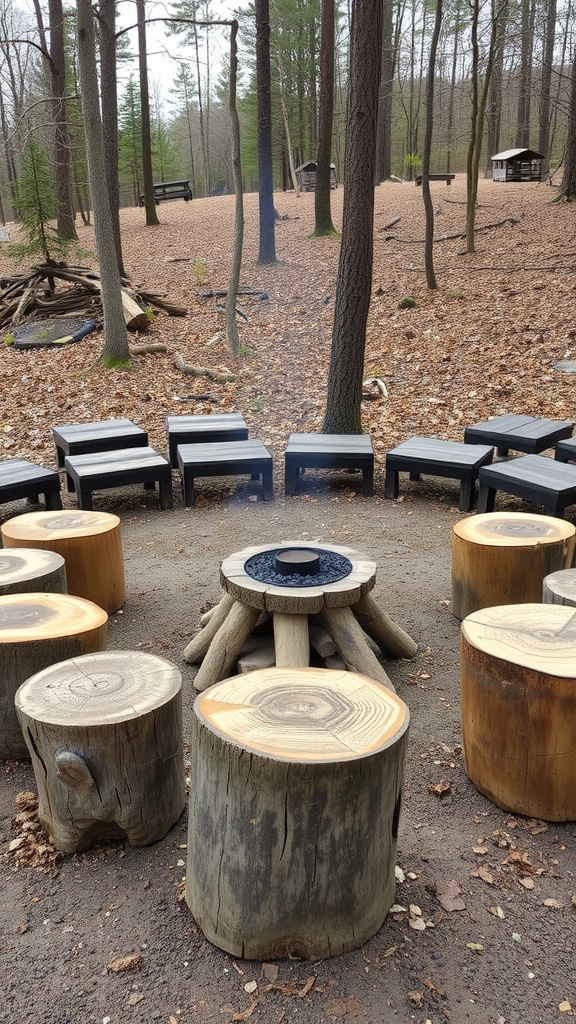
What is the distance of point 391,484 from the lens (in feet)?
23.4

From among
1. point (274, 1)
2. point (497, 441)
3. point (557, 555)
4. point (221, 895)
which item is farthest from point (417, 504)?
point (274, 1)

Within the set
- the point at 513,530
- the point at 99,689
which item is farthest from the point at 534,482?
the point at 99,689

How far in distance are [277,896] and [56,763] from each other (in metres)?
0.97

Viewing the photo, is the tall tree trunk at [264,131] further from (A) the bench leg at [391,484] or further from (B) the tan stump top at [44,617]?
(B) the tan stump top at [44,617]

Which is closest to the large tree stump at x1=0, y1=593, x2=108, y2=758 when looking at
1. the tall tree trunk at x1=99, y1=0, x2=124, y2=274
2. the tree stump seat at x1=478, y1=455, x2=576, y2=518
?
the tree stump seat at x1=478, y1=455, x2=576, y2=518

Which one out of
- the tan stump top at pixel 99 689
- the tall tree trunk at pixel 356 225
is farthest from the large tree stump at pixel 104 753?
the tall tree trunk at pixel 356 225

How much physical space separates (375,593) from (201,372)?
678 centimetres

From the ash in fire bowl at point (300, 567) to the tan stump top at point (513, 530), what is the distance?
3.37ft

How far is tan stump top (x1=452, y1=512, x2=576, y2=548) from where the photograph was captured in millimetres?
4449

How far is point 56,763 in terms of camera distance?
8.63ft

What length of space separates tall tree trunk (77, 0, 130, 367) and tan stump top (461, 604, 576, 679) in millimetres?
9045

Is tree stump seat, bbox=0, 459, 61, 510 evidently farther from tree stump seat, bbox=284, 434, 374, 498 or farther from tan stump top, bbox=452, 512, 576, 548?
tan stump top, bbox=452, 512, 576, 548

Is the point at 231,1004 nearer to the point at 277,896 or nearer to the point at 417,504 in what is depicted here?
the point at 277,896

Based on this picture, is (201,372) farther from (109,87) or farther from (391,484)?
(109,87)
